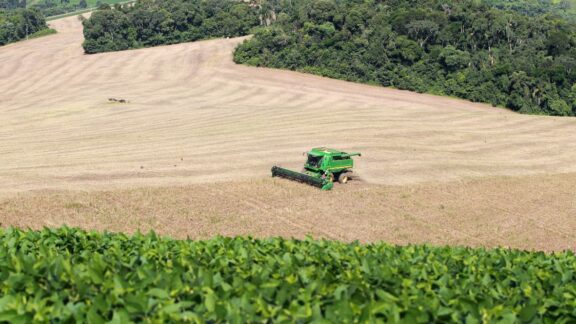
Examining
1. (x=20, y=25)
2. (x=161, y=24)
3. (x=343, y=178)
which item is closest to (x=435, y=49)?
(x=161, y=24)

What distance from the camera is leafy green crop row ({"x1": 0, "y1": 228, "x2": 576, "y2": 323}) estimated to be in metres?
10.5

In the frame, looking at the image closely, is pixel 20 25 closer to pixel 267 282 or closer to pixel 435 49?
pixel 435 49

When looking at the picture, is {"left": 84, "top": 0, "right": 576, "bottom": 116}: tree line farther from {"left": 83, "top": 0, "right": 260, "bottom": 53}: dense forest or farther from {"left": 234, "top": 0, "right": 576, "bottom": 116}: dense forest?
{"left": 83, "top": 0, "right": 260, "bottom": 53}: dense forest

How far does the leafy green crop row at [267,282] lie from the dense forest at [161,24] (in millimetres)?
96779

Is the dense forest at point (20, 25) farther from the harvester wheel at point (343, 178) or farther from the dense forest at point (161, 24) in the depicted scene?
the harvester wheel at point (343, 178)

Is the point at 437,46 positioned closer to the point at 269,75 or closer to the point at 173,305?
the point at 269,75

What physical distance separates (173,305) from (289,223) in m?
19.6

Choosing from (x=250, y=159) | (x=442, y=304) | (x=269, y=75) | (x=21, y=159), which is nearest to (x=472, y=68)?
(x=269, y=75)

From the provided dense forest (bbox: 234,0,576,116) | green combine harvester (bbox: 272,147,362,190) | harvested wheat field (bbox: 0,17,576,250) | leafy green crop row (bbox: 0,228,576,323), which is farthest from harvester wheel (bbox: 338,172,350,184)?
dense forest (bbox: 234,0,576,116)

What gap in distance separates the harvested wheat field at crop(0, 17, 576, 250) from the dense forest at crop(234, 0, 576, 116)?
3640 mm

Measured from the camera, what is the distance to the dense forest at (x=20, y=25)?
119 m

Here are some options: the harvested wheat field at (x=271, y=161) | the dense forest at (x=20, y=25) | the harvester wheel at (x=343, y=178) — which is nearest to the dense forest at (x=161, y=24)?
the dense forest at (x=20, y=25)

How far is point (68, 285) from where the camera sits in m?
11.8

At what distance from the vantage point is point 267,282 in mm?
12000
